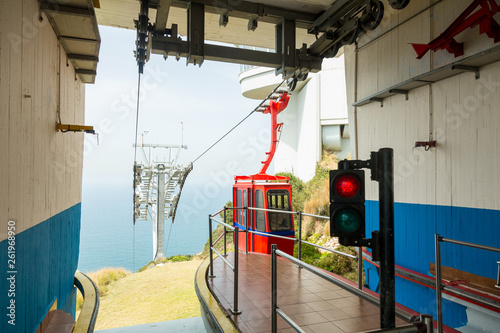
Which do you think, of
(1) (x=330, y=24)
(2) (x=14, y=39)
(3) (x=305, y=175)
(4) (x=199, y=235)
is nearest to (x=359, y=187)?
(2) (x=14, y=39)

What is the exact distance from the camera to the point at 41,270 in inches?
133

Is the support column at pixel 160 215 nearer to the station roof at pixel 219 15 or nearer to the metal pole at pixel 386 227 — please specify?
the station roof at pixel 219 15

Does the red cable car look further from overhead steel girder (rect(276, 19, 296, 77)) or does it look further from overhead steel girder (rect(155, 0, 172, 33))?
overhead steel girder (rect(155, 0, 172, 33))

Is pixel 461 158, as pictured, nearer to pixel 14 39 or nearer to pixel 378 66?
pixel 378 66

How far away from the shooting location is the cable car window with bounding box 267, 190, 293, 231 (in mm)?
7805

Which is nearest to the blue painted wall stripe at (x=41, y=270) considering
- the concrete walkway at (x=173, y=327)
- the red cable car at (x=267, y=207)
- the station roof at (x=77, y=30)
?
the concrete walkway at (x=173, y=327)

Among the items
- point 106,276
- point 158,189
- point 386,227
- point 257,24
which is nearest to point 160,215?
point 158,189

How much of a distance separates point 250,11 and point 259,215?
4.58 m

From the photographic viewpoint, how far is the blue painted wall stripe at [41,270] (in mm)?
2611

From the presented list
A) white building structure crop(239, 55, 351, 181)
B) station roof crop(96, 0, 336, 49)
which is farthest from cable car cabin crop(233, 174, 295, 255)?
white building structure crop(239, 55, 351, 181)

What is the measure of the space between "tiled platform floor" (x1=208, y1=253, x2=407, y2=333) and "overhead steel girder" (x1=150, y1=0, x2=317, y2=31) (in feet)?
12.3

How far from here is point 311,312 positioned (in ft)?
11.7

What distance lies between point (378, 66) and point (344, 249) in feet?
19.9

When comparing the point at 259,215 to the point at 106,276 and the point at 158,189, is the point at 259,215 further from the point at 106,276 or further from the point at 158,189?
the point at 158,189
